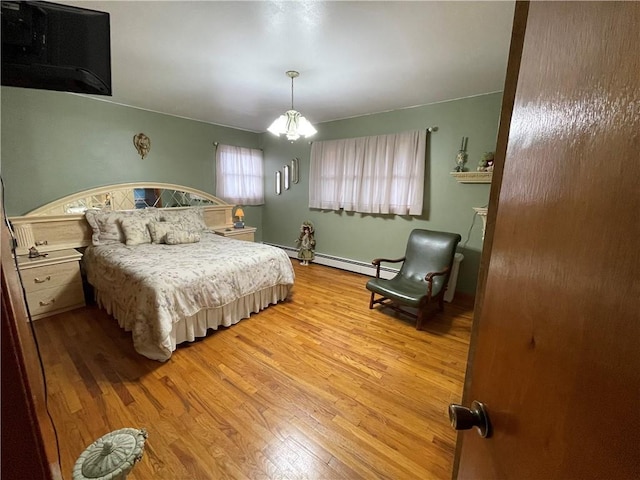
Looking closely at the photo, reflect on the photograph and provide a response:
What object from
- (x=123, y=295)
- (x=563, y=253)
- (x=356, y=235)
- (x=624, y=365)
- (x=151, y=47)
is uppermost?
(x=151, y=47)

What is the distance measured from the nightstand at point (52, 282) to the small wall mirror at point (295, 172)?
129 inches

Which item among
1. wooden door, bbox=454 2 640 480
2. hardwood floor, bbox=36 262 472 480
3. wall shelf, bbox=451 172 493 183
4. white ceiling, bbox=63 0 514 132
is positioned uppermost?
white ceiling, bbox=63 0 514 132

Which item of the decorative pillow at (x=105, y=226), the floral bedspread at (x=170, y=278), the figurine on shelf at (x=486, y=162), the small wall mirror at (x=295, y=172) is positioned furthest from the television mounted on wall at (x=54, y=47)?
the small wall mirror at (x=295, y=172)

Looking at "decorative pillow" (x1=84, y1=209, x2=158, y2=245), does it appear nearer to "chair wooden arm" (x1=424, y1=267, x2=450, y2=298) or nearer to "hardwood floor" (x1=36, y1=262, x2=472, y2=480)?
"hardwood floor" (x1=36, y1=262, x2=472, y2=480)

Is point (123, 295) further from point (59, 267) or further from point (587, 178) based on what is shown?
point (587, 178)

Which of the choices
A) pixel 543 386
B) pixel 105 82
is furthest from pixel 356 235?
pixel 543 386

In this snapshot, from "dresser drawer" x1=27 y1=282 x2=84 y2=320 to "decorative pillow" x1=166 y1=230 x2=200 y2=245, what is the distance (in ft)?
3.27

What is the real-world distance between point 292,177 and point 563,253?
4806 millimetres

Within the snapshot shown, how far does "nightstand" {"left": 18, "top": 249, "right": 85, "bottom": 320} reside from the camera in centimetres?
252

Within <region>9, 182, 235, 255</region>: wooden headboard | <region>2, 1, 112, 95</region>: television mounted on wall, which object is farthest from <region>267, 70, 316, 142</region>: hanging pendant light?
<region>9, 182, 235, 255</region>: wooden headboard

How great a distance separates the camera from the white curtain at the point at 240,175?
15.3 feet

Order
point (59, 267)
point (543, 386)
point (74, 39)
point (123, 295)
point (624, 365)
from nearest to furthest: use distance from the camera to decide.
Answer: point (624, 365) → point (543, 386) → point (74, 39) → point (123, 295) → point (59, 267)

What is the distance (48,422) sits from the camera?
23.5 inches

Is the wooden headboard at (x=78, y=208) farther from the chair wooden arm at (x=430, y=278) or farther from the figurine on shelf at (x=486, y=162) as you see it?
the figurine on shelf at (x=486, y=162)
